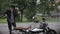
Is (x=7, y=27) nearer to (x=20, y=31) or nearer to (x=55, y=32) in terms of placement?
(x=20, y=31)

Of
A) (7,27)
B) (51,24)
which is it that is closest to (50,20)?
(51,24)

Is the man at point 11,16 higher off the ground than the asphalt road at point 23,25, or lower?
higher

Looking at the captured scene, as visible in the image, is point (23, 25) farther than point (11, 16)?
No

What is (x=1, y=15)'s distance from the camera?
540 inches

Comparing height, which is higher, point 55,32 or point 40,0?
point 40,0

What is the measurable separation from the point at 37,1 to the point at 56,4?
504 mm

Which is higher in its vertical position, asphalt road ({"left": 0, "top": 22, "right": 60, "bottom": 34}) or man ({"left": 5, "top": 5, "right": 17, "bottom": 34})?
man ({"left": 5, "top": 5, "right": 17, "bottom": 34})

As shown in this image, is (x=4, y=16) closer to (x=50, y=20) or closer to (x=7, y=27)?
(x=7, y=27)

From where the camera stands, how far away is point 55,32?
14016 mm

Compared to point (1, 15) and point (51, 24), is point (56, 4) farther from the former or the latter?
point (1, 15)

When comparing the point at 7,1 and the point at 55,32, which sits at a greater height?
the point at 7,1

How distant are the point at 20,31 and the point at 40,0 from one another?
97 centimetres

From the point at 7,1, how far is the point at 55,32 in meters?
1.55

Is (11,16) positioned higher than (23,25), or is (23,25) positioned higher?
(11,16)
